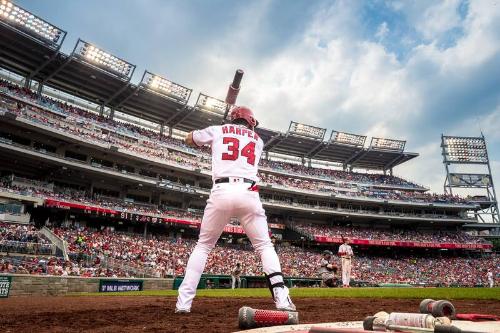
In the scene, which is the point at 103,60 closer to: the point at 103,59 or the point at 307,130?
the point at 103,59

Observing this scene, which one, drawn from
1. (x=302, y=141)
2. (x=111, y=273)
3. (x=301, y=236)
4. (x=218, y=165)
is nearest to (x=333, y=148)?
(x=302, y=141)

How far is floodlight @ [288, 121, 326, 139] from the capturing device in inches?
2106

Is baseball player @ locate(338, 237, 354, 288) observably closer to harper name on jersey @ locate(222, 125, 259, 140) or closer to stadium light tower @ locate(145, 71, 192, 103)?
harper name on jersey @ locate(222, 125, 259, 140)

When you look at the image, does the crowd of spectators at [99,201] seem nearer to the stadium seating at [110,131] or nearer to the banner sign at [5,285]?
the stadium seating at [110,131]

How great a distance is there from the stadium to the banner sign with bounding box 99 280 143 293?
0.06 meters

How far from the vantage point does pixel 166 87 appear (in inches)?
1681

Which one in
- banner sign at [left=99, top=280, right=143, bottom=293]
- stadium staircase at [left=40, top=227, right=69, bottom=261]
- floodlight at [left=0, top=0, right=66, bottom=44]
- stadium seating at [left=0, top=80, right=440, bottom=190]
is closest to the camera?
banner sign at [left=99, top=280, right=143, bottom=293]

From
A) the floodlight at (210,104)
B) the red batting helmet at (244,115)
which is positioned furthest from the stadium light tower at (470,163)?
the red batting helmet at (244,115)

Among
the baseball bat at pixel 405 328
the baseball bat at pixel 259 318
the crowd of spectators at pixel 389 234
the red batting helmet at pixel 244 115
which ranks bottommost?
the baseball bat at pixel 259 318

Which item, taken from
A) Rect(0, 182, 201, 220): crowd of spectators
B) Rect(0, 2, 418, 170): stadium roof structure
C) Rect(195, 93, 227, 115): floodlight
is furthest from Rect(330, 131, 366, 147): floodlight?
Rect(0, 182, 201, 220): crowd of spectators

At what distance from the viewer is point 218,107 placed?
152 ft

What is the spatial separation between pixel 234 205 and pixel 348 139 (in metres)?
54.0

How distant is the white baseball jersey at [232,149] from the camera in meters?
4.88

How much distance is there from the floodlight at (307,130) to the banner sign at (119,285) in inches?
1492
